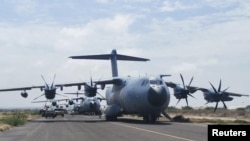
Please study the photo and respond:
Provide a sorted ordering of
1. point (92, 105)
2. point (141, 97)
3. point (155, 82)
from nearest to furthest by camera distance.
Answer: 1. point (155, 82)
2. point (141, 97)
3. point (92, 105)

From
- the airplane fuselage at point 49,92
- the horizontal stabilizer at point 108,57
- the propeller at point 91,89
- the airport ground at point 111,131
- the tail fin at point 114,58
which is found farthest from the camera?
the tail fin at point 114,58

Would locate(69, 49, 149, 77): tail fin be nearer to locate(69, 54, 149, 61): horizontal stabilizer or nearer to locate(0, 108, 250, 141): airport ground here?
locate(69, 54, 149, 61): horizontal stabilizer

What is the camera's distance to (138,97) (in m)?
39.0

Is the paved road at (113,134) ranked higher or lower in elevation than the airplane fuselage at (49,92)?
lower

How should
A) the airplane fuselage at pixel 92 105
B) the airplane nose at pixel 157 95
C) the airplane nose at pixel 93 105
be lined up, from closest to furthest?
the airplane nose at pixel 157 95, the airplane nose at pixel 93 105, the airplane fuselage at pixel 92 105

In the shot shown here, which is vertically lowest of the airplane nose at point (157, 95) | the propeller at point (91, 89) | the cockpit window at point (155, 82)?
the airplane nose at point (157, 95)

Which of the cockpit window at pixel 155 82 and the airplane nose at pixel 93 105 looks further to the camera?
→ the airplane nose at pixel 93 105

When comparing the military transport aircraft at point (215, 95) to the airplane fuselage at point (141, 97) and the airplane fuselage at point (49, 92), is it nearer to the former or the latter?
the airplane fuselage at point (141, 97)

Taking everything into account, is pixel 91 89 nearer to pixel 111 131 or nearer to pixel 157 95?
pixel 157 95

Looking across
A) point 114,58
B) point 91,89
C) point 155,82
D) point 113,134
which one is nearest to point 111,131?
point 113,134

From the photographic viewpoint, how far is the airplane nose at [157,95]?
3688 cm

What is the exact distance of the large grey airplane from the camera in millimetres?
37125

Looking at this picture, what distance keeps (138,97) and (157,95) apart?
2631 mm

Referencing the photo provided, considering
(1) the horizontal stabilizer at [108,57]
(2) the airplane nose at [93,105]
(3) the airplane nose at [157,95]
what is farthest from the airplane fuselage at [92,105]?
(3) the airplane nose at [157,95]
